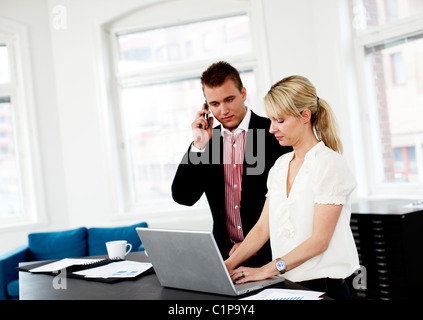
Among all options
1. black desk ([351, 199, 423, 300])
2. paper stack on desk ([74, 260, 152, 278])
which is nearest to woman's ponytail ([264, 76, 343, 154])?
paper stack on desk ([74, 260, 152, 278])

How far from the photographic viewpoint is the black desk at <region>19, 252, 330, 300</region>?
1487 millimetres

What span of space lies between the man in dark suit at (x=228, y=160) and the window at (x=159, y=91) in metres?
2.29

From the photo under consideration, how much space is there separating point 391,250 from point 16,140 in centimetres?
379

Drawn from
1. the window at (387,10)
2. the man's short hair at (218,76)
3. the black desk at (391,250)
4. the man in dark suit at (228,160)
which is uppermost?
the window at (387,10)

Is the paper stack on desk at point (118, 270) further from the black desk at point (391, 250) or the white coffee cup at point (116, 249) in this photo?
the black desk at point (391, 250)

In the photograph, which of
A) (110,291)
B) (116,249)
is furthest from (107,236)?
(110,291)

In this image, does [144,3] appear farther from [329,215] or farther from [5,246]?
[329,215]

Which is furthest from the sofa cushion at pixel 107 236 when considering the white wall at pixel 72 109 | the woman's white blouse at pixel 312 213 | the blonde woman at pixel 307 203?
the woman's white blouse at pixel 312 213

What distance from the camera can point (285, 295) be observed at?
1.36m

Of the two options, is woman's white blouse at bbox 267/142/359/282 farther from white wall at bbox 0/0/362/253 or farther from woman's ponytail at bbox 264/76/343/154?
white wall at bbox 0/0/362/253

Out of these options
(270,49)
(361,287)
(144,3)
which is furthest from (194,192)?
(144,3)

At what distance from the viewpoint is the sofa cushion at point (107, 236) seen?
4.21 m

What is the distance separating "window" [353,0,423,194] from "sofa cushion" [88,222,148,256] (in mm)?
2133
